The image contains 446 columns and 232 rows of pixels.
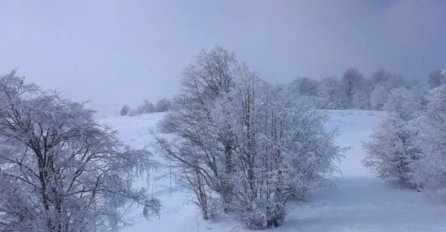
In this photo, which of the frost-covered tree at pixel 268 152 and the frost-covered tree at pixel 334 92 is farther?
the frost-covered tree at pixel 334 92

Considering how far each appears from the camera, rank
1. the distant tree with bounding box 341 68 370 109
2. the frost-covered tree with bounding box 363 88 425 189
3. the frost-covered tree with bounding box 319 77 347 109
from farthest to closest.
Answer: the distant tree with bounding box 341 68 370 109 < the frost-covered tree with bounding box 319 77 347 109 < the frost-covered tree with bounding box 363 88 425 189

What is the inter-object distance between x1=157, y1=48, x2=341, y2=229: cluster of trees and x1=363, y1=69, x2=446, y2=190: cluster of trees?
3.46 m

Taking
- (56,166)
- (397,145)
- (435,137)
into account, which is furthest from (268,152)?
(56,166)

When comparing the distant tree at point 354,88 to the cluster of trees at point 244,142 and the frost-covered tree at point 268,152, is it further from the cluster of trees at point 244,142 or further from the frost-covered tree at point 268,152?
the frost-covered tree at point 268,152

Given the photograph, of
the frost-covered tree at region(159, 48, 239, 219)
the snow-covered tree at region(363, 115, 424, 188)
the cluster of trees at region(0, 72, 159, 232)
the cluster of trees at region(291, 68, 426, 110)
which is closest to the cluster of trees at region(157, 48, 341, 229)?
the frost-covered tree at region(159, 48, 239, 219)

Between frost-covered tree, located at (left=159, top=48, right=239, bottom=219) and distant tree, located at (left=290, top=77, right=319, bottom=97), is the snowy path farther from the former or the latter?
distant tree, located at (left=290, top=77, right=319, bottom=97)

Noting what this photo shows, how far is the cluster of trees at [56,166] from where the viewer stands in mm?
9641

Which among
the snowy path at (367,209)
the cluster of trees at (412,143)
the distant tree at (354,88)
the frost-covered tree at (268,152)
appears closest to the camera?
the snowy path at (367,209)

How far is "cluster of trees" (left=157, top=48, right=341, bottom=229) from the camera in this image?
17.9 metres

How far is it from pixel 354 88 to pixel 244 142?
77.1 meters

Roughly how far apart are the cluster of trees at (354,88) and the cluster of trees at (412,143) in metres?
45.4

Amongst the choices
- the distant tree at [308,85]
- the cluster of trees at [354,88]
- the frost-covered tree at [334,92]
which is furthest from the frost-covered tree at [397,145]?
the distant tree at [308,85]

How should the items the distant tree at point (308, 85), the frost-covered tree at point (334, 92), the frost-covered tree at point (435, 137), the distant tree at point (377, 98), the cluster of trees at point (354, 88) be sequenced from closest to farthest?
the frost-covered tree at point (435, 137)
the distant tree at point (377, 98)
the cluster of trees at point (354, 88)
the frost-covered tree at point (334, 92)
the distant tree at point (308, 85)

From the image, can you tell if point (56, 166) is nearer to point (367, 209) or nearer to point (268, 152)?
point (268, 152)
